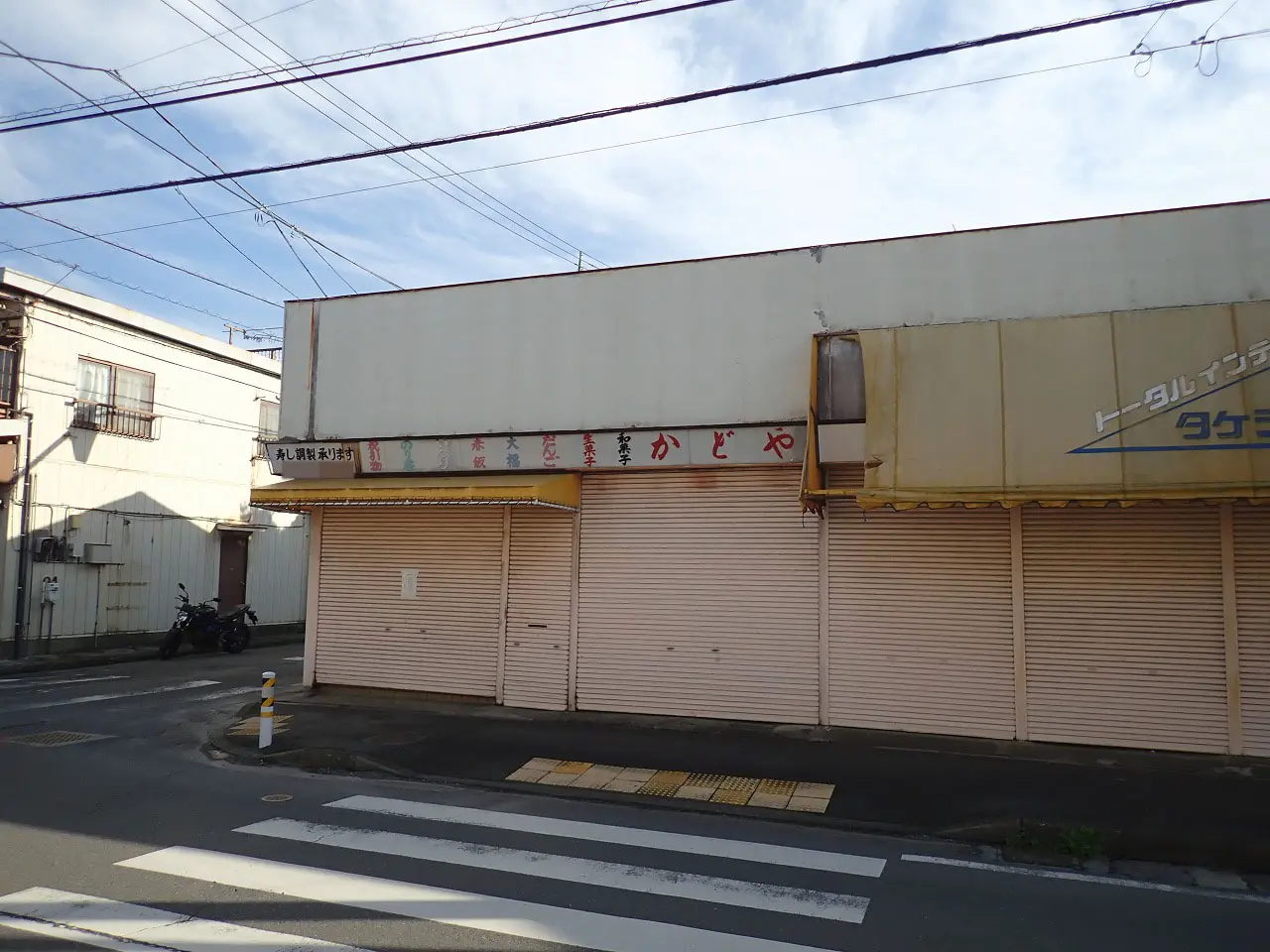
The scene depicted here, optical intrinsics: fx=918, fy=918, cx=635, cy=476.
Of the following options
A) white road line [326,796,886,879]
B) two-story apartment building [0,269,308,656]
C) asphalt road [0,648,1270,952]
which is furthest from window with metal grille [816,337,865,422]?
two-story apartment building [0,269,308,656]

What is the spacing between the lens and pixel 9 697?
49.7ft

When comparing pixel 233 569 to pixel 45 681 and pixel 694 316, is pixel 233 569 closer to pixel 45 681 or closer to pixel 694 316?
pixel 45 681

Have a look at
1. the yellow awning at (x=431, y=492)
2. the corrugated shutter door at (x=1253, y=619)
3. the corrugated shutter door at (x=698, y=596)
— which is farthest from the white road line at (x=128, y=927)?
the corrugated shutter door at (x=1253, y=619)

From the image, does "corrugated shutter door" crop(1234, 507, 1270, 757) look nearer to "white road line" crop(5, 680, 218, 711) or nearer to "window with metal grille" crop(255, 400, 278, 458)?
"white road line" crop(5, 680, 218, 711)

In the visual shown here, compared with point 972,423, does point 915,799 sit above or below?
below

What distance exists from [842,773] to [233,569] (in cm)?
2192

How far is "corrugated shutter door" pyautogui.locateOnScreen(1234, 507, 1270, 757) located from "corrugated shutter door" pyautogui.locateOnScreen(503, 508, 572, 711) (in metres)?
8.39

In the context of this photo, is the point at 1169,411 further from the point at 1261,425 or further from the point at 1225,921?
the point at 1225,921

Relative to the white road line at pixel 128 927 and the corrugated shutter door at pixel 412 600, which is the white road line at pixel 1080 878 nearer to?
the white road line at pixel 128 927

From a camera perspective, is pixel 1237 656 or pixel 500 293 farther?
pixel 500 293

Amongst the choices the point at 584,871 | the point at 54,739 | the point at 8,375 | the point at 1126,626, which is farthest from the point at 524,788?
the point at 8,375

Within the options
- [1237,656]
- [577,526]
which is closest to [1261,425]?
[1237,656]

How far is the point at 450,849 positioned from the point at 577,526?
262 inches

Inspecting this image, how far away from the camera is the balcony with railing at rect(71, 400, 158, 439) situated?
21.6 metres
